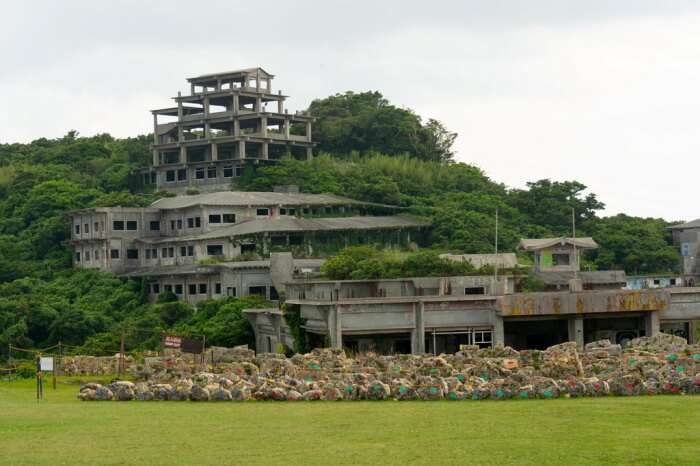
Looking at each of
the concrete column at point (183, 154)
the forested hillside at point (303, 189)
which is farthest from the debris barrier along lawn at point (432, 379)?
the concrete column at point (183, 154)

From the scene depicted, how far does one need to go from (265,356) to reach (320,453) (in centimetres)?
2384

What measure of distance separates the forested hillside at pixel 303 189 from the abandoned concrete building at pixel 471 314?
9.75 m

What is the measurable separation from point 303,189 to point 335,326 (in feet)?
112

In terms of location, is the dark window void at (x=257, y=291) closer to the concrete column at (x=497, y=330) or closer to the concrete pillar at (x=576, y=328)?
the concrete column at (x=497, y=330)

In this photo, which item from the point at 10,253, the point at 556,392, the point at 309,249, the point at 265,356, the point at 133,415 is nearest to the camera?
the point at 133,415

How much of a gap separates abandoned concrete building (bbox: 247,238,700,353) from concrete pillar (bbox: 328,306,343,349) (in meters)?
0.04

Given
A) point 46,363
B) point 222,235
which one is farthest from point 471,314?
point 222,235

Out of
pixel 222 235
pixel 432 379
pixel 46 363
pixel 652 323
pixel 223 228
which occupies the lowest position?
pixel 432 379

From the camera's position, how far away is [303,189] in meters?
89.8

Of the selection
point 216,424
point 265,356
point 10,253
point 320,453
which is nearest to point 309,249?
point 10,253

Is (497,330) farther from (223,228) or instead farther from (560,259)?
(223,228)

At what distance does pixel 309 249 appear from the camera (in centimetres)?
7894

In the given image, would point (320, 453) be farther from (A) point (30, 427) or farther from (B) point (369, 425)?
(A) point (30, 427)

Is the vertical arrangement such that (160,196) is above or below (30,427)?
above
